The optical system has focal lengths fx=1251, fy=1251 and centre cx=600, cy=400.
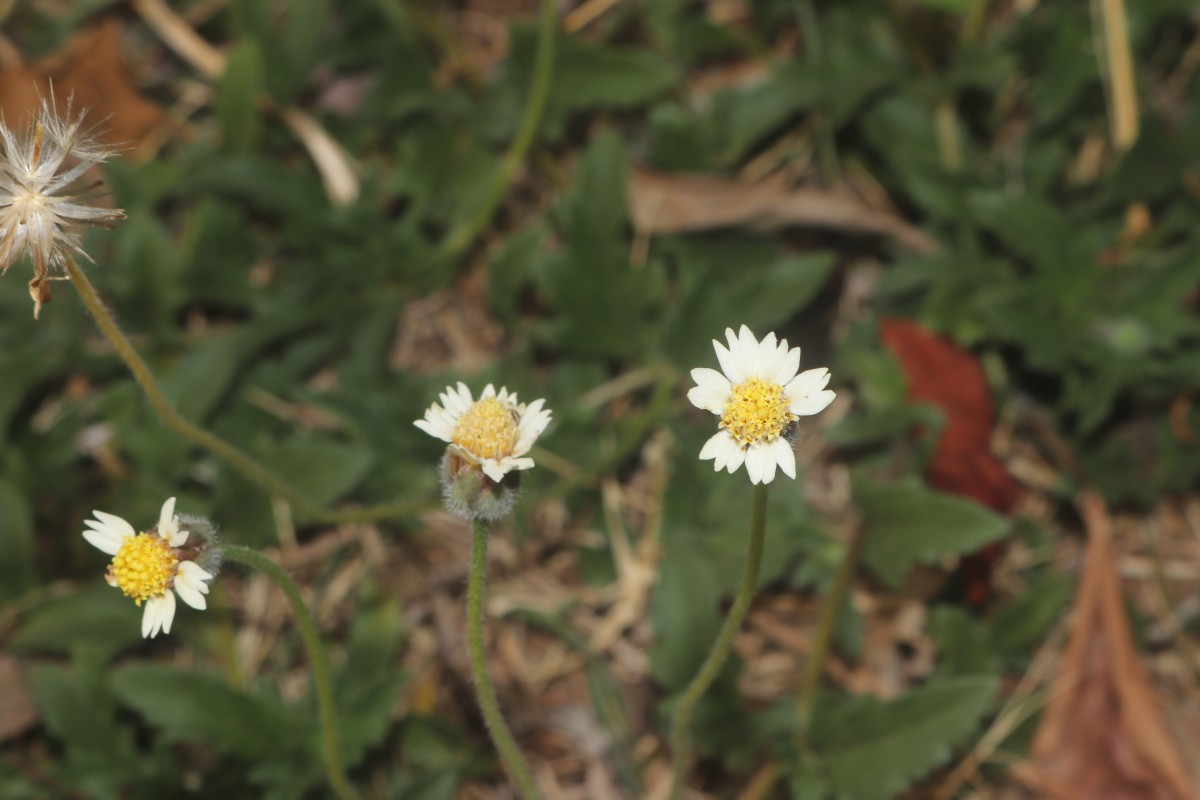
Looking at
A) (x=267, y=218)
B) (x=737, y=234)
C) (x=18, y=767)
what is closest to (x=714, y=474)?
(x=737, y=234)

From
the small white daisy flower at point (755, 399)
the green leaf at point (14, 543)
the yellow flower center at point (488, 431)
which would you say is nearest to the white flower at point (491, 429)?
the yellow flower center at point (488, 431)

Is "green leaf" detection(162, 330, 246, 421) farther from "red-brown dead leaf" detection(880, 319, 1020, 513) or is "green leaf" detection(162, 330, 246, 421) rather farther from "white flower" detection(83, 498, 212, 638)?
"red-brown dead leaf" detection(880, 319, 1020, 513)

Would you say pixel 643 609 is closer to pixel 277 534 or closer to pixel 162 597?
pixel 277 534

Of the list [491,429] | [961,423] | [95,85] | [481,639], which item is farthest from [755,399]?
[95,85]

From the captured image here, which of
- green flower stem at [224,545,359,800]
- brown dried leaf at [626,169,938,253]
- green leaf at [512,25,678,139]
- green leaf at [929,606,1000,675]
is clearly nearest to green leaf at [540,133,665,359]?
brown dried leaf at [626,169,938,253]

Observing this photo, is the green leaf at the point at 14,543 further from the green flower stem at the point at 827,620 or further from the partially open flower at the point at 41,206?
the green flower stem at the point at 827,620

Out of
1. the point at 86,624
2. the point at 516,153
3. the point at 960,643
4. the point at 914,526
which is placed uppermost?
the point at 516,153

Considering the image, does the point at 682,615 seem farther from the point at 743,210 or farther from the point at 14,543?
the point at 14,543

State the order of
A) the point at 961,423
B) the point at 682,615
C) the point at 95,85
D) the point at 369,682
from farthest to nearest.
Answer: the point at 95,85 < the point at 961,423 < the point at 369,682 < the point at 682,615
